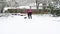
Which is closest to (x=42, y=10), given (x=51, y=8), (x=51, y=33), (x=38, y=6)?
(x=38, y=6)

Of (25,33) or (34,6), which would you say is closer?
(25,33)

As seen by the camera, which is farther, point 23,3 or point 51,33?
point 23,3

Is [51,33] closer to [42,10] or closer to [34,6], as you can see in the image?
[42,10]

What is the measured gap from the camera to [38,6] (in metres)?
14.0

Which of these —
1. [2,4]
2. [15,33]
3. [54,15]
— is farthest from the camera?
[2,4]

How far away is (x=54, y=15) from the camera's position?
9859 millimetres

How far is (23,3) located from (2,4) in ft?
14.3

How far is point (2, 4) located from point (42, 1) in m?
3.64

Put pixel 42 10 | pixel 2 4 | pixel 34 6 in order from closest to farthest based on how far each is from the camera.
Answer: pixel 2 4 → pixel 42 10 → pixel 34 6

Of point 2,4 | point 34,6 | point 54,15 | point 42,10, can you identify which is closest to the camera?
point 54,15

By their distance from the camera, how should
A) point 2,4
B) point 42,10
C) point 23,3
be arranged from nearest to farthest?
point 2,4, point 42,10, point 23,3

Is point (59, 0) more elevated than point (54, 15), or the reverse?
point (59, 0)

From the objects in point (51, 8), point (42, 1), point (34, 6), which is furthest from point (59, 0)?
point (51, 8)

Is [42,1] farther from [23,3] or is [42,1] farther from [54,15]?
[54,15]
